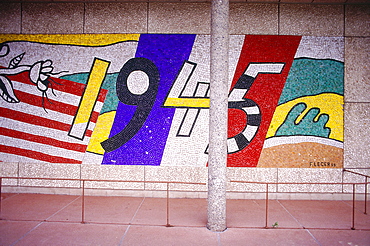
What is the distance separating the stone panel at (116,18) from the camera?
23.5 feet

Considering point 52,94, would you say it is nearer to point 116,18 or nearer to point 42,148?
point 42,148

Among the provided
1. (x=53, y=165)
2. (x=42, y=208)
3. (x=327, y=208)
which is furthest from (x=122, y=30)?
(x=327, y=208)

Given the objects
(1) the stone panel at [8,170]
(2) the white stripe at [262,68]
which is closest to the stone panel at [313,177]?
(2) the white stripe at [262,68]

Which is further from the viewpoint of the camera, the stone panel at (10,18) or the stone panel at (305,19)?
the stone panel at (10,18)

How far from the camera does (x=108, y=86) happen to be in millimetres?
7180

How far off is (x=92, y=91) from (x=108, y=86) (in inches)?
19.6

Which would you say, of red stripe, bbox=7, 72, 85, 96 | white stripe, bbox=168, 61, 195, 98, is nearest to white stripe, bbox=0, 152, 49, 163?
red stripe, bbox=7, 72, 85, 96

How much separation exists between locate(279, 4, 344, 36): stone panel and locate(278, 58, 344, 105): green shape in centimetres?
87

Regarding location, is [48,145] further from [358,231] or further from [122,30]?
[358,231]

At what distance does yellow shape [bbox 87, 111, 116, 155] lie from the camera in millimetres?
7148

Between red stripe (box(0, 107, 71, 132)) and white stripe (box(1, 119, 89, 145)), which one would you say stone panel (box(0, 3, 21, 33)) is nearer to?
red stripe (box(0, 107, 71, 132))

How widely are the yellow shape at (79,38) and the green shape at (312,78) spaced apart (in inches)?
183

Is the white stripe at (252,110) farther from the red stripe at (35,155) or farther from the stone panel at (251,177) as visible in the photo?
the red stripe at (35,155)

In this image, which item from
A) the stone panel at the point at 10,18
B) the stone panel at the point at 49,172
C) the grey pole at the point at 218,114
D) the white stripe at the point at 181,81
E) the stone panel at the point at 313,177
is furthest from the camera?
the stone panel at the point at 10,18
